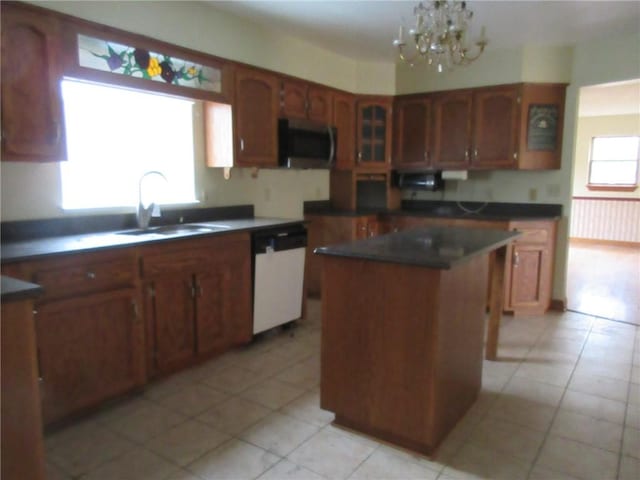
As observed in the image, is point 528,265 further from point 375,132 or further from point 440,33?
point 440,33

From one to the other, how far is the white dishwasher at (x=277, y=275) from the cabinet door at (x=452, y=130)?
6.08 feet

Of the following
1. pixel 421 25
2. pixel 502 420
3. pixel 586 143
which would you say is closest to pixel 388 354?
pixel 502 420

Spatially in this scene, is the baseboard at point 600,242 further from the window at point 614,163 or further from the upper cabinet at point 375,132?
the upper cabinet at point 375,132

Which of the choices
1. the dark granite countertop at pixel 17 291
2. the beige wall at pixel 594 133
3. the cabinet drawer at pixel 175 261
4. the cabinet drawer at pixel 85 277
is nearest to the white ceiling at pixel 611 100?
the beige wall at pixel 594 133

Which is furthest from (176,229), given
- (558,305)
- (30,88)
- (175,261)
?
(558,305)

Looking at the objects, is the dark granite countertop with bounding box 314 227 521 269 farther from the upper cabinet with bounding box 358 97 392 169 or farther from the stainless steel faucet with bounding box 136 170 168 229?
the upper cabinet with bounding box 358 97 392 169

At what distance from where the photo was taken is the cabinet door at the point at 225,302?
2867 mm

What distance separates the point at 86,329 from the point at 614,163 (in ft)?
29.1

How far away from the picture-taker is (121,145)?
3014mm

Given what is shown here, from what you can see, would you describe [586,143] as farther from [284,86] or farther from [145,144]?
[145,144]

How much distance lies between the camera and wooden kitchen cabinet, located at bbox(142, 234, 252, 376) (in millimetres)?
2582

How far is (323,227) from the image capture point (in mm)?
4477

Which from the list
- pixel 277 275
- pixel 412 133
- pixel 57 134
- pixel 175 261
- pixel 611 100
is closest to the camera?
pixel 57 134

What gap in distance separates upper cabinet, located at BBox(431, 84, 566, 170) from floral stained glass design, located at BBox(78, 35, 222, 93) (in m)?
2.39
